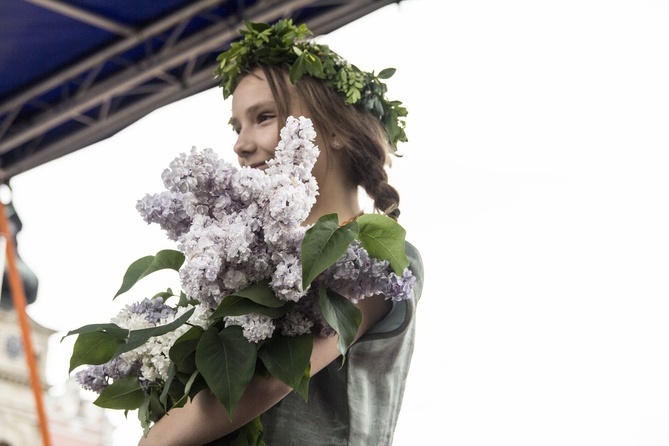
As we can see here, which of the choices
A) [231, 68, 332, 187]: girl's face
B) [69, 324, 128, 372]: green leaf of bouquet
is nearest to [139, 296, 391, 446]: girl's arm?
[69, 324, 128, 372]: green leaf of bouquet

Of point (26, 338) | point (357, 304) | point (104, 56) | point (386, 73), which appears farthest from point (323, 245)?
point (26, 338)

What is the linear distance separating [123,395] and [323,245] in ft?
1.37

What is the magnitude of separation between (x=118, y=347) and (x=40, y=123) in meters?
4.35

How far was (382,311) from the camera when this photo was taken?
4.87ft

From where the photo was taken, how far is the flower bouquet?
125cm

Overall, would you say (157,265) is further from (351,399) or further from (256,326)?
(351,399)

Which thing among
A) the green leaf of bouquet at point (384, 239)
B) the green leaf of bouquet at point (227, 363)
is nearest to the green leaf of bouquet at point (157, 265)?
the green leaf of bouquet at point (227, 363)

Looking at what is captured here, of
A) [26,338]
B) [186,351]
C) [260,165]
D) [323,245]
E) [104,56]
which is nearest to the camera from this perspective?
[323,245]

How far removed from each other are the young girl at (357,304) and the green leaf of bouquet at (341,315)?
79 mm

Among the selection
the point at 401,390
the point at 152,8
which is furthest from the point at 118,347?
the point at 152,8

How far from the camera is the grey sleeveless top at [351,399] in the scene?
4.90 ft

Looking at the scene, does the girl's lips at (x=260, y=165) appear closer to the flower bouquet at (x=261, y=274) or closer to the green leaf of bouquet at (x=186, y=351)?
the flower bouquet at (x=261, y=274)

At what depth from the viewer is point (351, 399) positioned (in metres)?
1.52

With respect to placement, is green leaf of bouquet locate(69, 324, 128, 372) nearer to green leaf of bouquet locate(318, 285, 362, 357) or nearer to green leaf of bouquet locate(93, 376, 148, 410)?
green leaf of bouquet locate(93, 376, 148, 410)
